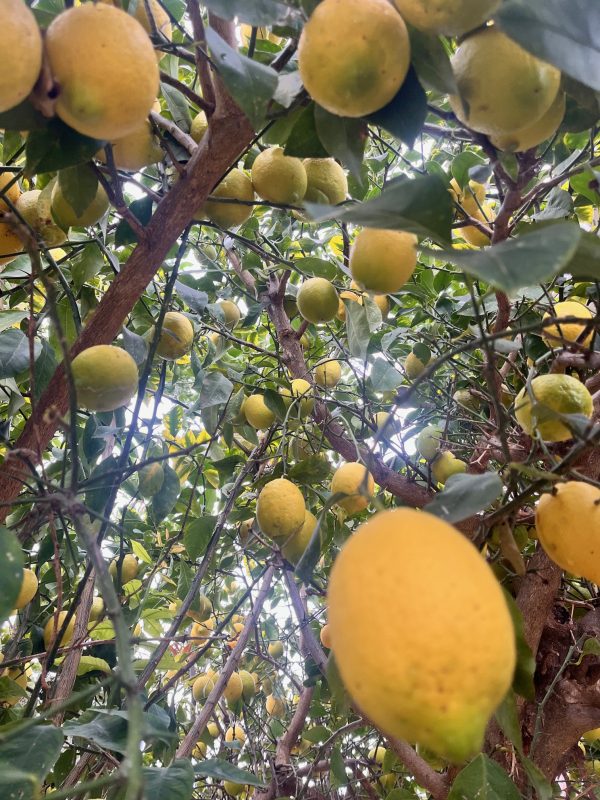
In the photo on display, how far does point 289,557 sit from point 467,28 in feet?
3.62

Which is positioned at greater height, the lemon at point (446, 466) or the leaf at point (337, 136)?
the leaf at point (337, 136)

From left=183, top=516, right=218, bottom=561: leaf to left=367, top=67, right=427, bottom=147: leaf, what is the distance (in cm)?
117

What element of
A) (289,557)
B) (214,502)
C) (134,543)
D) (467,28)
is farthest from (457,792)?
(214,502)

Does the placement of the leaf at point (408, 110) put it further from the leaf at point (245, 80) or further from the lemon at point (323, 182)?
the lemon at point (323, 182)

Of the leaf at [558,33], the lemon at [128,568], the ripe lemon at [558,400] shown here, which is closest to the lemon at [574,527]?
the ripe lemon at [558,400]

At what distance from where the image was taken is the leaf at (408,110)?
85cm

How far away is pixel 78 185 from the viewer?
3.13 feet

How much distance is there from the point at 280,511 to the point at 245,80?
0.88 meters

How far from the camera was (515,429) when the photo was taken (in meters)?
1.60

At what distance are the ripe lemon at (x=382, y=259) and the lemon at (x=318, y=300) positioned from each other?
56 cm

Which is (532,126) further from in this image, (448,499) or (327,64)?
(448,499)

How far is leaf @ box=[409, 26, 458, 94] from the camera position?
0.79 metres

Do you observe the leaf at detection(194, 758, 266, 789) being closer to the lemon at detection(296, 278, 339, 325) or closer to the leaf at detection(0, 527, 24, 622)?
the leaf at detection(0, 527, 24, 622)

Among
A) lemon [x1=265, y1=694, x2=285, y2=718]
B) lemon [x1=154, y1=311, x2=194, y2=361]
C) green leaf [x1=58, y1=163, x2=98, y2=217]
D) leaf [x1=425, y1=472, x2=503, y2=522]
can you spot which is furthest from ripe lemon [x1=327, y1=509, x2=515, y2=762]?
lemon [x1=265, y1=694, x2=285, y2=718]
